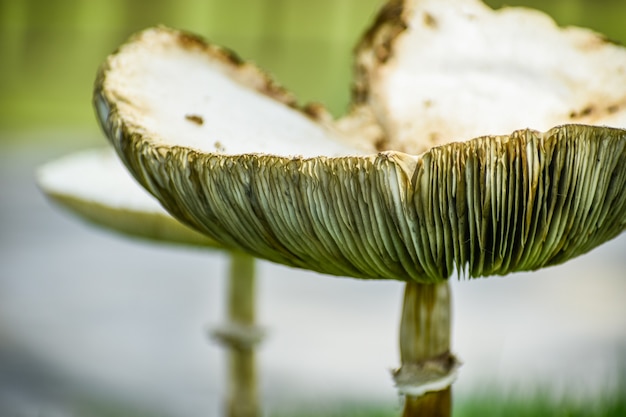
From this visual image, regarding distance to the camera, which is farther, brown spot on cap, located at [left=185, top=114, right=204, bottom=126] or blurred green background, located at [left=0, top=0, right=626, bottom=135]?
blurred green background, located at [left=0, top=0, right=626, bottom=135]

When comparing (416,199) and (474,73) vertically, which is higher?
(474,73)

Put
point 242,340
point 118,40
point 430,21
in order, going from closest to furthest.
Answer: point 430,21
point 242,340
point 118,40

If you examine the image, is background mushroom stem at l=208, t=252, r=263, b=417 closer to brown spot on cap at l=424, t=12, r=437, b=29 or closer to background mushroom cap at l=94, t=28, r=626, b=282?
brown spot on cap at l=424, t=12, r=437, b=29

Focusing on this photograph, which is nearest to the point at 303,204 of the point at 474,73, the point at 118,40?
the point at 474,73

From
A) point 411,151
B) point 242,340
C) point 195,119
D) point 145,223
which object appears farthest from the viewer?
point 242,340

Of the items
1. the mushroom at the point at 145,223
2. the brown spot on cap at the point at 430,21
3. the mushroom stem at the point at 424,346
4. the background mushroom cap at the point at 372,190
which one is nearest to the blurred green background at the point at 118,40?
the mushroom at the point at 145,223

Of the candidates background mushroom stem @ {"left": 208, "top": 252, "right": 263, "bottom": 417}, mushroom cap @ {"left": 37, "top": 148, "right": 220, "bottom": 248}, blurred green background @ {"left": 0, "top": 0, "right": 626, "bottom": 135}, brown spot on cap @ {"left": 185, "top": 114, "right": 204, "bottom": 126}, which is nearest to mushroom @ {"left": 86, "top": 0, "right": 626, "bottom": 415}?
brown spot on cap @ {"left": 185, "top": 114, "right": 204, "bottom": 126}

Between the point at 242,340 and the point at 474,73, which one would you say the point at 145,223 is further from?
the point at 474,73

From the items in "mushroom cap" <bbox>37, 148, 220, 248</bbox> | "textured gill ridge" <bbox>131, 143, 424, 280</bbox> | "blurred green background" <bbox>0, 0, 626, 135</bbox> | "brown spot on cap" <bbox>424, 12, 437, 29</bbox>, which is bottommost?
"textured gill ridge" <bbox>131, 143, 424, 280</bbox>
